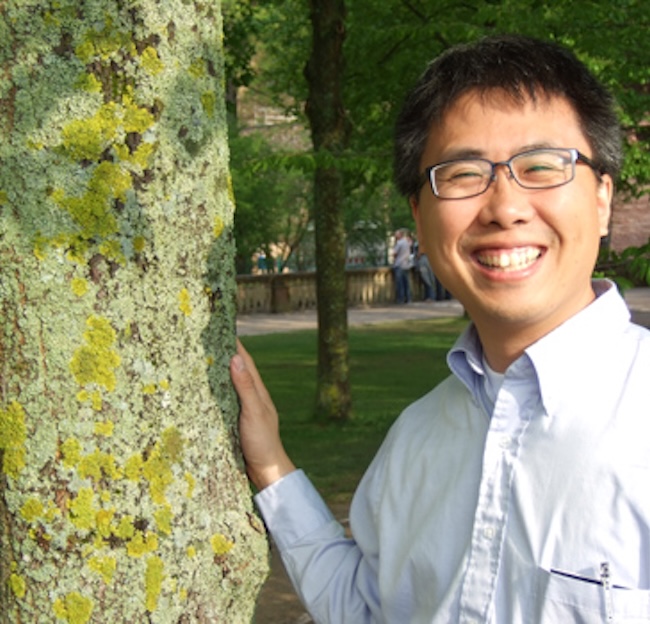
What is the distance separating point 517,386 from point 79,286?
2.83ft

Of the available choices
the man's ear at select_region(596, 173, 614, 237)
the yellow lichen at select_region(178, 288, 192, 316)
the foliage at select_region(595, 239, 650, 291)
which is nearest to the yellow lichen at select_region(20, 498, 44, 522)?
the yellow lichen at select_region(178, 288, 192, 316)

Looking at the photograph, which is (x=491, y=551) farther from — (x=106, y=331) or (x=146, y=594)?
(x=106, y=331)

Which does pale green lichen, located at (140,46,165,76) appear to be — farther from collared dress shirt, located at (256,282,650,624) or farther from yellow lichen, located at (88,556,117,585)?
yellow lichen, located at (88,556,117,585)

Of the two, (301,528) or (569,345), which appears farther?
(301,528)

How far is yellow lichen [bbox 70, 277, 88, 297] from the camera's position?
7.39 feet

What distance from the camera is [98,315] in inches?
89.1

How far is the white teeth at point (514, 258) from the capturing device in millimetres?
2160

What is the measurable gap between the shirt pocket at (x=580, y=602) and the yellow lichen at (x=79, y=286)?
100cm

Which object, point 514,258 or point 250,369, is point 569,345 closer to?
point 514,258

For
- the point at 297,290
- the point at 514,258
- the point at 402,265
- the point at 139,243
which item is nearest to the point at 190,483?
the point at 139,243

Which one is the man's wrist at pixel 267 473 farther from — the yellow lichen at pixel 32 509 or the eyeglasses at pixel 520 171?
the eyeglasses at pixel 520 171

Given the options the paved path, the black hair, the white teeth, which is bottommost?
the paved path

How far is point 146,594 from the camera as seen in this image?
91.2 inches

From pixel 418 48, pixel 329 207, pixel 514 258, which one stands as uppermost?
pixel 418 48
